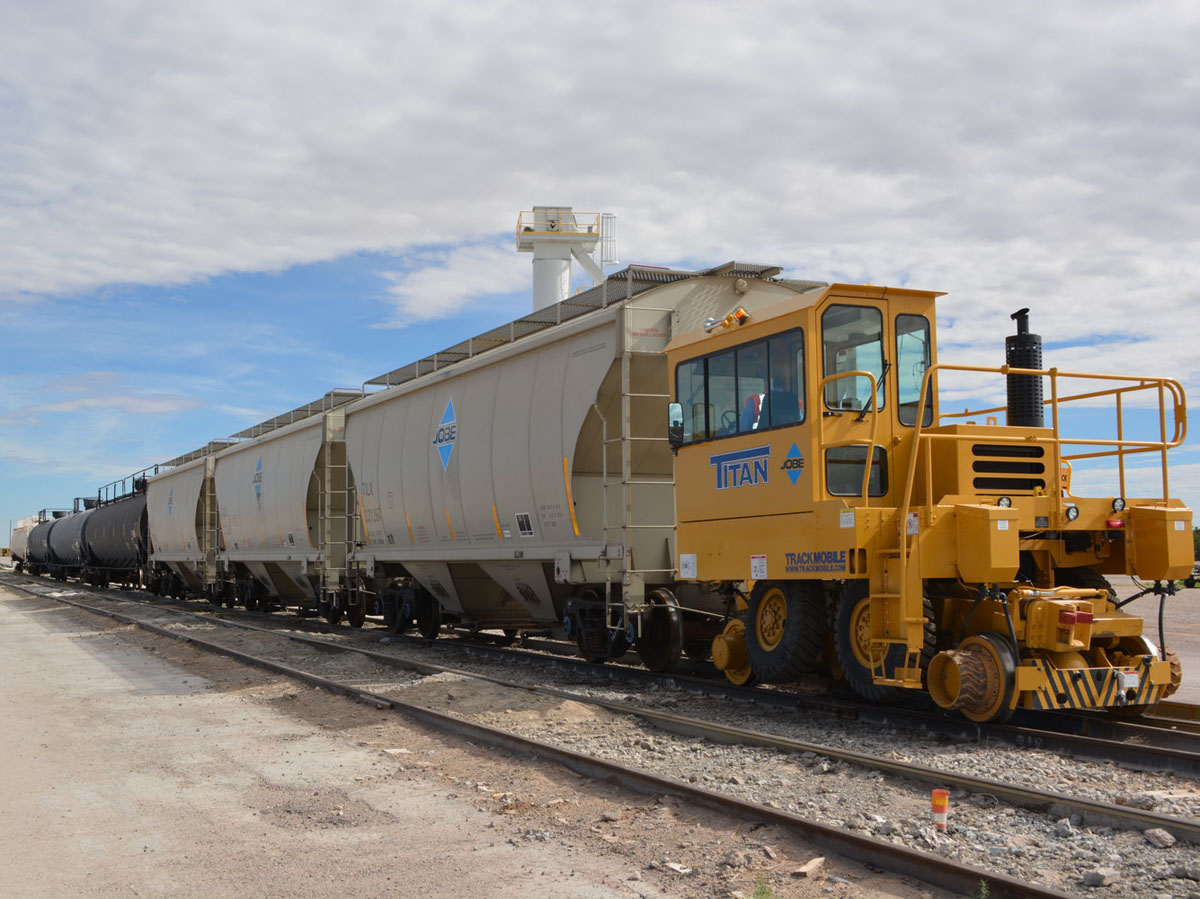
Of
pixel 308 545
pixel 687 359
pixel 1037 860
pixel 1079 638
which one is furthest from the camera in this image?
pixel 308 545

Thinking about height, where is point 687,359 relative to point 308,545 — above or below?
above

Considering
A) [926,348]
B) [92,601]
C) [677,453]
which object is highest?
[926,348]

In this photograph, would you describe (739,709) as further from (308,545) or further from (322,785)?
(308,545)

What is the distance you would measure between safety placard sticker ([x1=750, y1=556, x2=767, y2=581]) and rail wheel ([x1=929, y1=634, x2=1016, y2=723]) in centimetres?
177

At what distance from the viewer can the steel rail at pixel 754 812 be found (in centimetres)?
466

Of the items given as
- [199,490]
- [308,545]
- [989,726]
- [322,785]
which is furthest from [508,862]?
[199,490]

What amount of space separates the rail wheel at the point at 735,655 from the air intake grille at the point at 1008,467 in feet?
8.93

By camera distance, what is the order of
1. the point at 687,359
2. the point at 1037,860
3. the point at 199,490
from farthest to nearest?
the point at 199,490, the point at 687,359, the point at 1037,860

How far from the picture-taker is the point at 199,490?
29.7m

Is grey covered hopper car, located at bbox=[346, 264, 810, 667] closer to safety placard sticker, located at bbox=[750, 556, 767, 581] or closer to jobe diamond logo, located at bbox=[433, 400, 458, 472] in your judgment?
jobe diamond logo, located at bbox=[433, 400, 458, 472]

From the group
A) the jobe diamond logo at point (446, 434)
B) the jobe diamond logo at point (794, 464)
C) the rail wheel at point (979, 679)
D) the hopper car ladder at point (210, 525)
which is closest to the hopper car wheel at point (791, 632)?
the jobe diamond logo at point (794, 464)

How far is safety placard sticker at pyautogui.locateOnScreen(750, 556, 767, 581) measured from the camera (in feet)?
31.0

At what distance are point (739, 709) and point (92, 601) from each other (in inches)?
1136

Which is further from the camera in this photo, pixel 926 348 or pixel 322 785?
pixel 926 348
